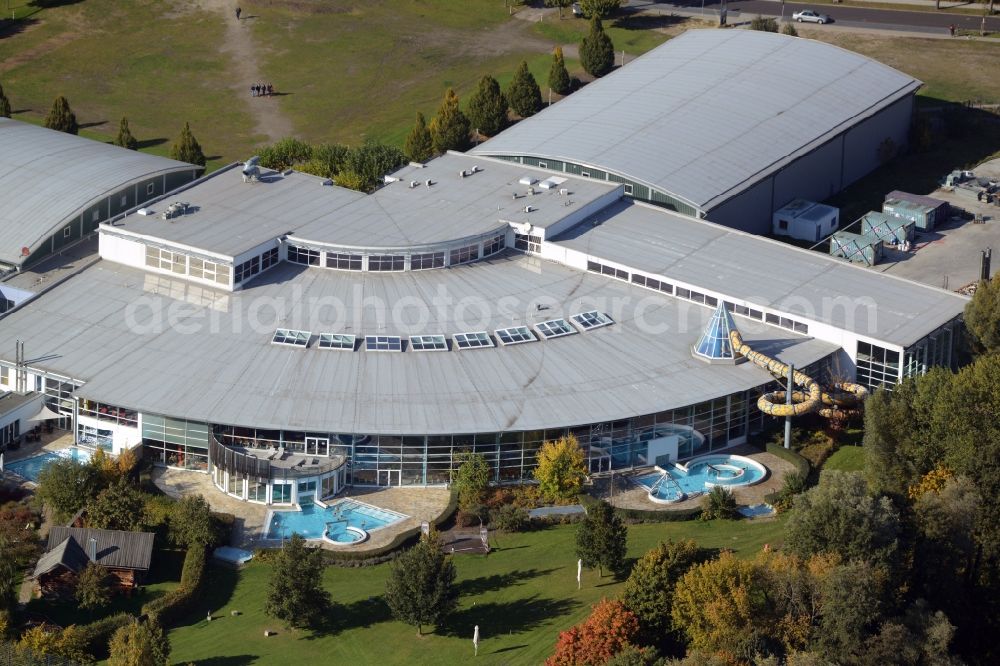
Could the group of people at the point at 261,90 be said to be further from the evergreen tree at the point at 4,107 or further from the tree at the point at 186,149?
the evergreen tree at the point at 4,107

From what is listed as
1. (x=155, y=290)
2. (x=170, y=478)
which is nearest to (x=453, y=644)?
(x=170, y=478)

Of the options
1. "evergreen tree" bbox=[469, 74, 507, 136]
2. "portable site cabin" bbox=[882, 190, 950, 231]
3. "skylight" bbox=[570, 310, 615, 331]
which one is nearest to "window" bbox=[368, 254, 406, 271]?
"skylight" bbox=[570, 310, 615, 331]

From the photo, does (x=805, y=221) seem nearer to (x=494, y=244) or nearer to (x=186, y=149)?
(x=494, y=244)

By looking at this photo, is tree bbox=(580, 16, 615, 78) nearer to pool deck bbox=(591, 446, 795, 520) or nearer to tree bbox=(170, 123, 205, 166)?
tree bbox=(170, 123, 205, 166)

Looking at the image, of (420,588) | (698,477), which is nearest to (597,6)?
(698,477)

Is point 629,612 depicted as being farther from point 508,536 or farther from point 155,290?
point 155,290

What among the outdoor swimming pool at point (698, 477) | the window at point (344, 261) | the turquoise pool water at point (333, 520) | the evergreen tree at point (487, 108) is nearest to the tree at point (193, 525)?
the turquoise pool water at point (333, 520)
